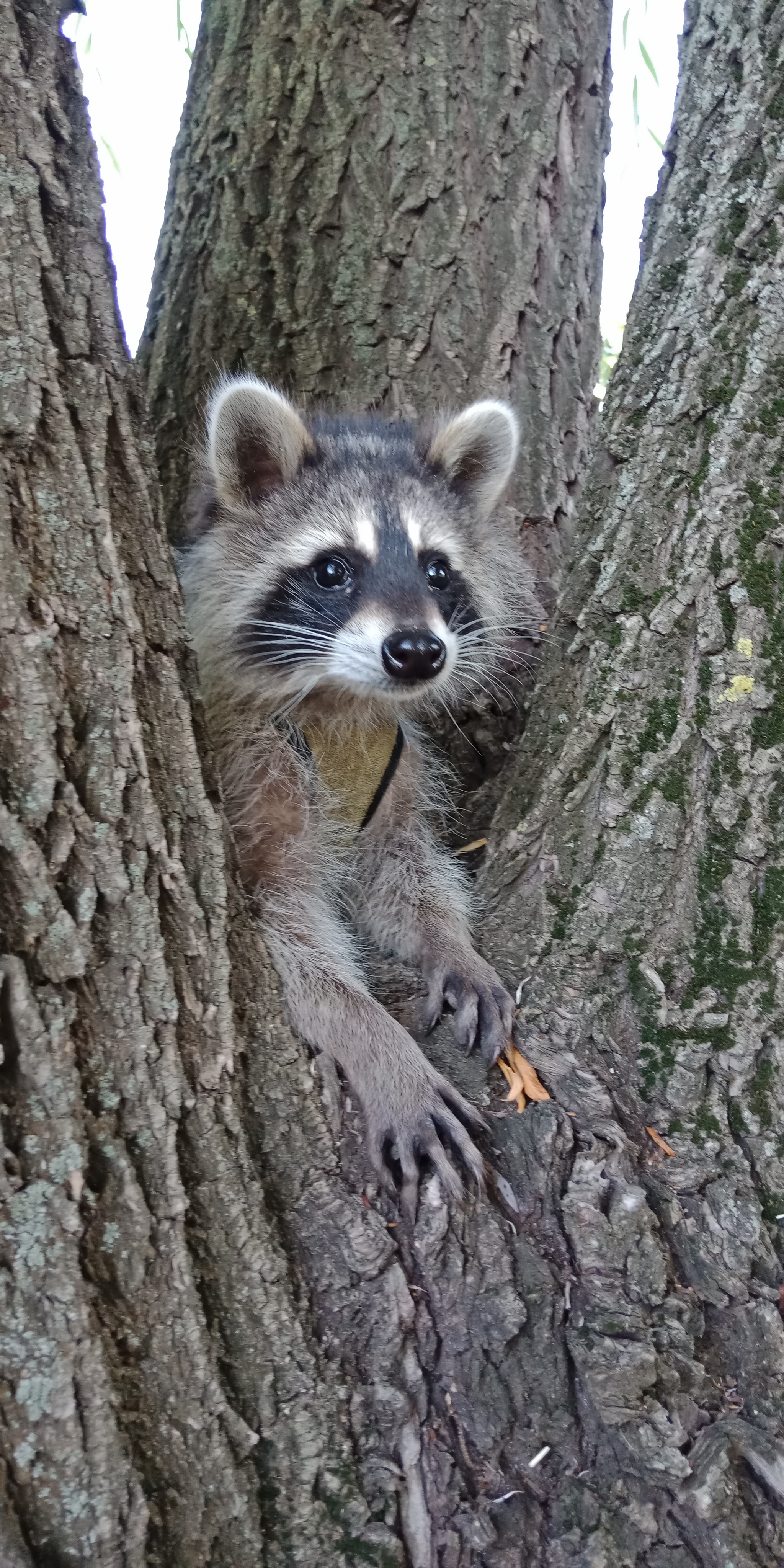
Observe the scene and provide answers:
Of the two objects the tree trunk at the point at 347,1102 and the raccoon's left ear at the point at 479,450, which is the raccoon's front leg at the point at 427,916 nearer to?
the tree trunk at the point at 347,1102

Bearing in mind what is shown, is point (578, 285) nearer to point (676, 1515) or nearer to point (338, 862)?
point (338, 862)

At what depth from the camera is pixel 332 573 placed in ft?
9.41

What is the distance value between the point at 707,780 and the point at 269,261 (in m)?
2.20

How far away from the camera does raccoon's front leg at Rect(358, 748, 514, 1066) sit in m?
2.25

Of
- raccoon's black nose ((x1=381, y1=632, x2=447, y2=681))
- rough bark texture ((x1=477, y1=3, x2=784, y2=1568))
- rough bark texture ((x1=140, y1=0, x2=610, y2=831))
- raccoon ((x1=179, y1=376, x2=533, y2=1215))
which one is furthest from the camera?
rough bark texture ((x1=140, y1=0, x2=610, y2=831))

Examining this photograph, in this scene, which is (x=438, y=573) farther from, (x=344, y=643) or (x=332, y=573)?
(x=344, y=643)

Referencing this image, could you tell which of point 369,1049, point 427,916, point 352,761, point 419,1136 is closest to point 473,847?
point 427,916

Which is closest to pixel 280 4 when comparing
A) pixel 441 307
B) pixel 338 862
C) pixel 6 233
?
pixel 441 307

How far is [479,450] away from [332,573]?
0.59 m

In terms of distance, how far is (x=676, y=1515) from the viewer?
158 centimetres

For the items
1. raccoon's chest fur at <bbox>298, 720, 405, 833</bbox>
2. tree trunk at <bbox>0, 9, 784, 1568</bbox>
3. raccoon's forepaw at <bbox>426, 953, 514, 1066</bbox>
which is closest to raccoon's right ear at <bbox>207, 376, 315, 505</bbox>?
raccoon's chest fur at <bbox>298, 720, 405, 833</bbox>

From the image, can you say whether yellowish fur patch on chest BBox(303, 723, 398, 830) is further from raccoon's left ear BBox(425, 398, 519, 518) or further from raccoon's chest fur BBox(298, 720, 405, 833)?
raccoon's left ear BBox(425, 398, 519, 518)

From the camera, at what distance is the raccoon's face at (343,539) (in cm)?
272

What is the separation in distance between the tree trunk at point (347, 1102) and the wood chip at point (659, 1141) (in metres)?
0.01
